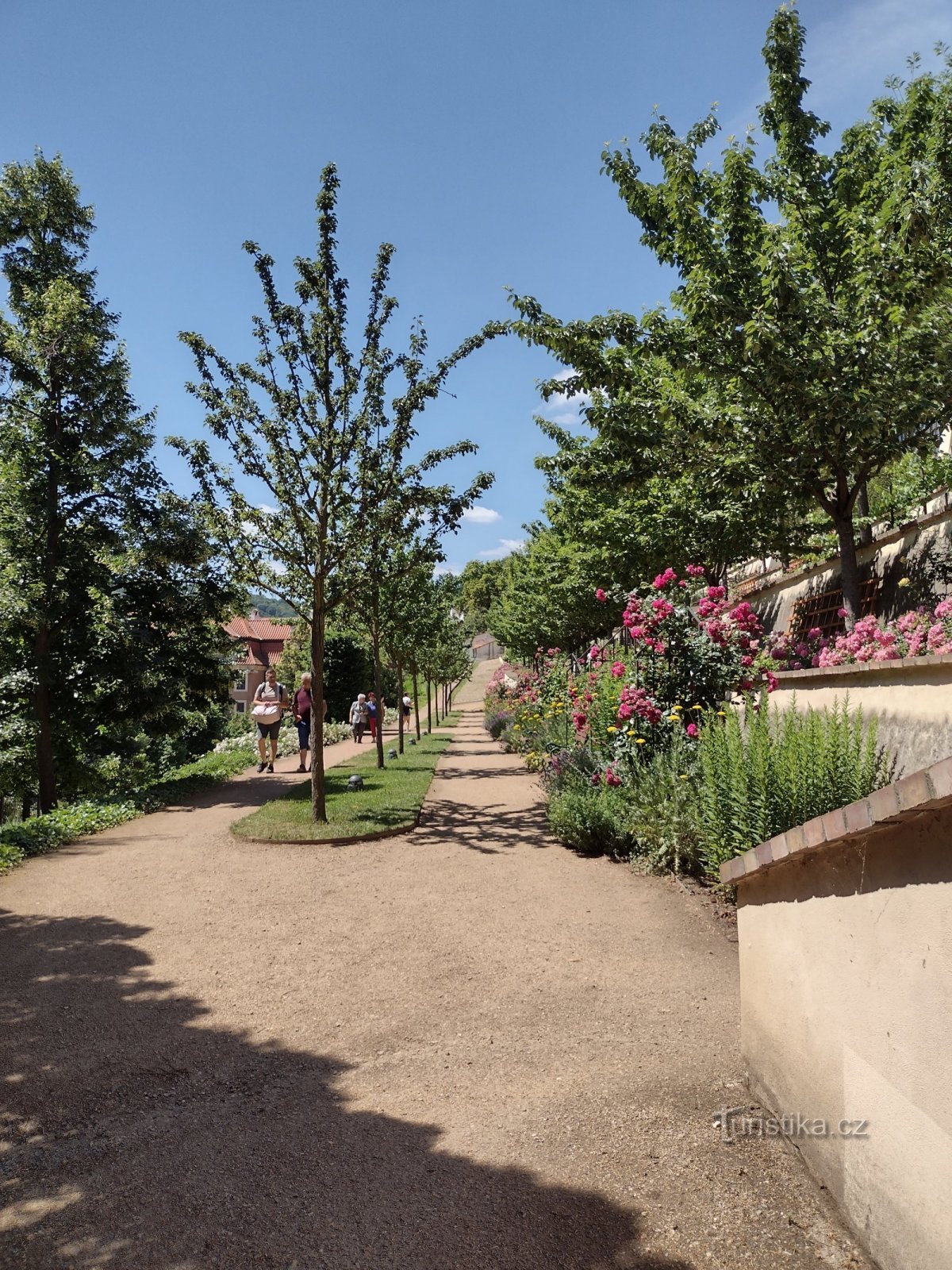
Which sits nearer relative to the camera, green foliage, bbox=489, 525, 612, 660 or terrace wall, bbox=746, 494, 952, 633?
terrace wall, bbox=746, 494, 952, 633

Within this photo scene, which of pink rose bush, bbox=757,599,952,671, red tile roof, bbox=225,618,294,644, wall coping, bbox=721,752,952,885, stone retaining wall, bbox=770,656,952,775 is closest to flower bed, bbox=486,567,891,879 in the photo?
stone retaining wall, bbox=770,656,952,775

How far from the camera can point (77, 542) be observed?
12289 mm

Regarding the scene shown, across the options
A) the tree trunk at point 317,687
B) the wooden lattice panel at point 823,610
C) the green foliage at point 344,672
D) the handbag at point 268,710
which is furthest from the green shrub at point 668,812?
the green foliage at point 344,672

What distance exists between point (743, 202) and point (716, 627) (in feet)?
14.1

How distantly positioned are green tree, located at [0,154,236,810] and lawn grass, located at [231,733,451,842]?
10.2 ft

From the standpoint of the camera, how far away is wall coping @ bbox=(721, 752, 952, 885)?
2006mm

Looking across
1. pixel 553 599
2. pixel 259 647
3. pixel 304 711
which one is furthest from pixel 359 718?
pixel 259 647

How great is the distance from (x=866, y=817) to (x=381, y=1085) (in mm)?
2465

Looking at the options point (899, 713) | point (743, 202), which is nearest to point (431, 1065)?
point (899, 713)

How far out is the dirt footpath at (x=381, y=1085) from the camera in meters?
2.46

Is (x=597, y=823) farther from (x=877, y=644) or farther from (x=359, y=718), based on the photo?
(x=359, y=718)

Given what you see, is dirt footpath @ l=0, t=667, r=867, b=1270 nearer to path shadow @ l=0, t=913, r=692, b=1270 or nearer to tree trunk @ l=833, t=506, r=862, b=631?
path shadow @ l=0, t=913, r=692, b=1270

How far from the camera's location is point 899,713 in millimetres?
4832

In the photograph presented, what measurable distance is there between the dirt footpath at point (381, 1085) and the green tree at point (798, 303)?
468 cm
